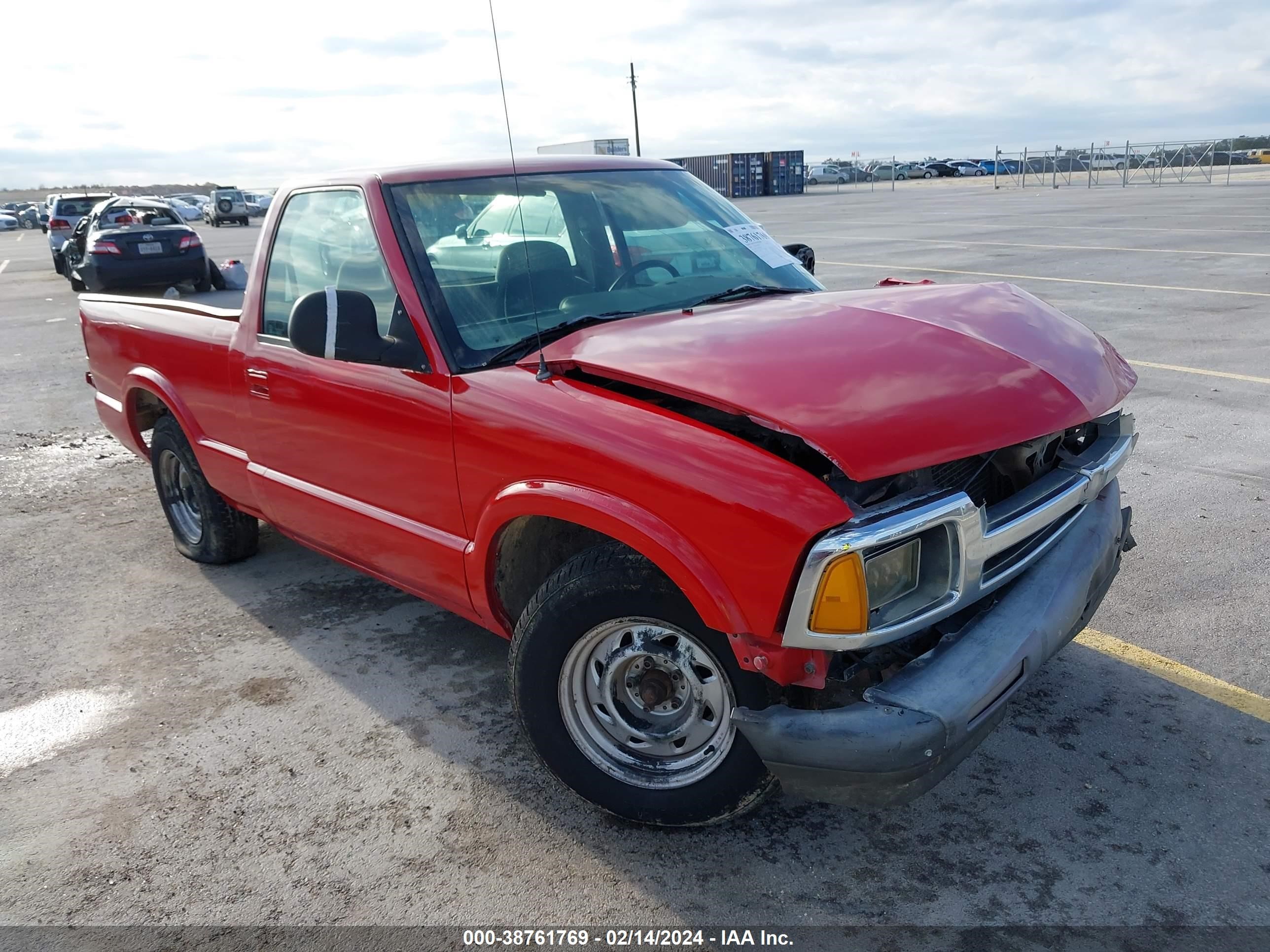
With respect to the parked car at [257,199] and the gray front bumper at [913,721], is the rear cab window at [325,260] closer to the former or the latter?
the gray front bumper at [913,721]

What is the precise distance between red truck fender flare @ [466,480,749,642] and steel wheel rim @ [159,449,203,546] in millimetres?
2616

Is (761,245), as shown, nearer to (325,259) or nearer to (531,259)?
(531,259)

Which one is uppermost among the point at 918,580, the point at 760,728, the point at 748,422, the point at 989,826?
the point at 748,422

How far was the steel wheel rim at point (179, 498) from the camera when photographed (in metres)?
5.06

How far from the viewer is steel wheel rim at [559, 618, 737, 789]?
2707 millimetres

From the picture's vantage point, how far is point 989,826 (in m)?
2.84

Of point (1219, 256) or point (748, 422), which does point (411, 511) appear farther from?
point (1219, 256)

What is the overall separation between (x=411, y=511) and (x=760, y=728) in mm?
1487

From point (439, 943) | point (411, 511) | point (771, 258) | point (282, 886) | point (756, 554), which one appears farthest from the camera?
point (771, 258)

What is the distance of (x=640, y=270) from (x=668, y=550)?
149 cm

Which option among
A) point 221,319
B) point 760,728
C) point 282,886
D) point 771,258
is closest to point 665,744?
point 760,728

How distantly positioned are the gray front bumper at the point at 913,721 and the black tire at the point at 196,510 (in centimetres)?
323

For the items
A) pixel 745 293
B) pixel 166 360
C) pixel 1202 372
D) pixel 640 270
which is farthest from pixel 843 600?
pixel 1202 372

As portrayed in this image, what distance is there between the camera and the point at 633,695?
2891mm
